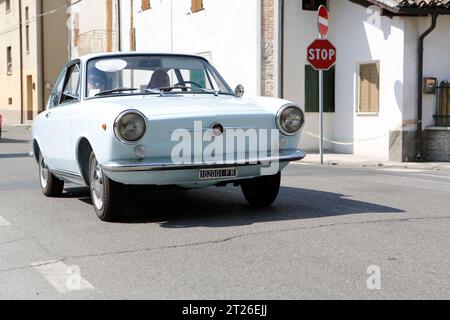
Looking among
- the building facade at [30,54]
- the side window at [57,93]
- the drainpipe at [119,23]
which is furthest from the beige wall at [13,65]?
the side window at [57,93]

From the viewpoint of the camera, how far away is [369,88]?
17.2m

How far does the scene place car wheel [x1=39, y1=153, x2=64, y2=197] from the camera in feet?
29.8

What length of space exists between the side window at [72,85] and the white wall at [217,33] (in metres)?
10.6

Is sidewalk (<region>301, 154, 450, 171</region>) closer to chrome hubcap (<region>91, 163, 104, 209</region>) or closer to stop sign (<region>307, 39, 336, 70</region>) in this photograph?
stop sign (<region>307, 39, 336, 70</region>)

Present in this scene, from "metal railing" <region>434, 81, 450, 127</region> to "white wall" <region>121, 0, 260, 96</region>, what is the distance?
192 inches

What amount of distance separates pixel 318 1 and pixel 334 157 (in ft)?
14.5

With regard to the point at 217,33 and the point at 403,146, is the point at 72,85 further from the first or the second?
the point at 217,33

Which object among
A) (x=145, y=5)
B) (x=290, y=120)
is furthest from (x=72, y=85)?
(x=145, y=5)

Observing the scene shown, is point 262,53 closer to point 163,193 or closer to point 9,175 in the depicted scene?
point 9,175

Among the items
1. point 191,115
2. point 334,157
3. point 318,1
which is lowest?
point 334,157

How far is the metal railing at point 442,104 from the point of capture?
626 inches

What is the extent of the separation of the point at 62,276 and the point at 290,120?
298cm
